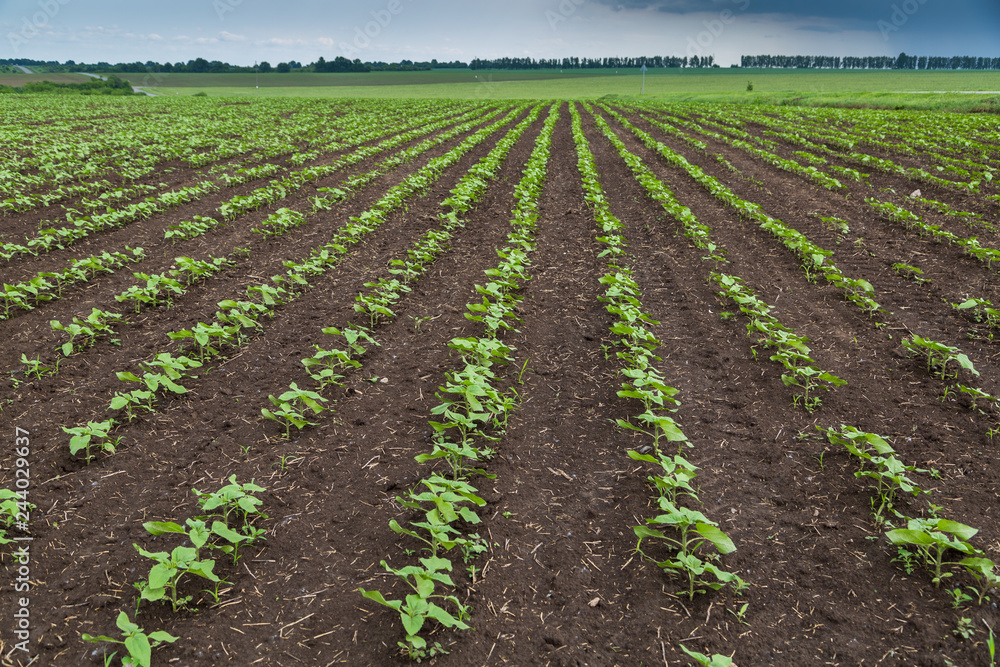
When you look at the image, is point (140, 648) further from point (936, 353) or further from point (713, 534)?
point (936, 353)

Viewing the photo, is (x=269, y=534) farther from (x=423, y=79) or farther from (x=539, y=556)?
(x=423, y=79)

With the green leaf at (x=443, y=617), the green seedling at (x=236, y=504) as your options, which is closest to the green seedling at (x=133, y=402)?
the green seedling at (x=236, y=504)

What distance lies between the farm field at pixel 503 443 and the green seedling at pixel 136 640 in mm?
83

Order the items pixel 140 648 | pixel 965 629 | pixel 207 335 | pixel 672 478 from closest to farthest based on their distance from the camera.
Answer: pixel 140 648 < pixel 965 629 < pixel 672 478 < pixel 207 335

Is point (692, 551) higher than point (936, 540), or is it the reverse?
point (936, 540)

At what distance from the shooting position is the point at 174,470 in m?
3.98

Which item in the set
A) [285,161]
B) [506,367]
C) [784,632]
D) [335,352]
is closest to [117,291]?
[335,352]

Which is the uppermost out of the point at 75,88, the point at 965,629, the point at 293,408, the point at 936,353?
the point at 75,88

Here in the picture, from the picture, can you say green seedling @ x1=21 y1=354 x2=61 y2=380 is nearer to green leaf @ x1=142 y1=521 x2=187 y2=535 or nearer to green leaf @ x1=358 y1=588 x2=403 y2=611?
green leaf @ x1=142 y1=521 x2=187 y2=535

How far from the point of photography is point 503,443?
14.4 feet

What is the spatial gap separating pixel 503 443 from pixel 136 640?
2.62 m

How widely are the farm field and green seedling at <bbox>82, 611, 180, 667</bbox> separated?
8 cm

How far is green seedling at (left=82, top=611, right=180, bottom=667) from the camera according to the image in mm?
2436

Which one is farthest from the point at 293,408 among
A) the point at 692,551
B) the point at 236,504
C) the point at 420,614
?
the point at 692,551
